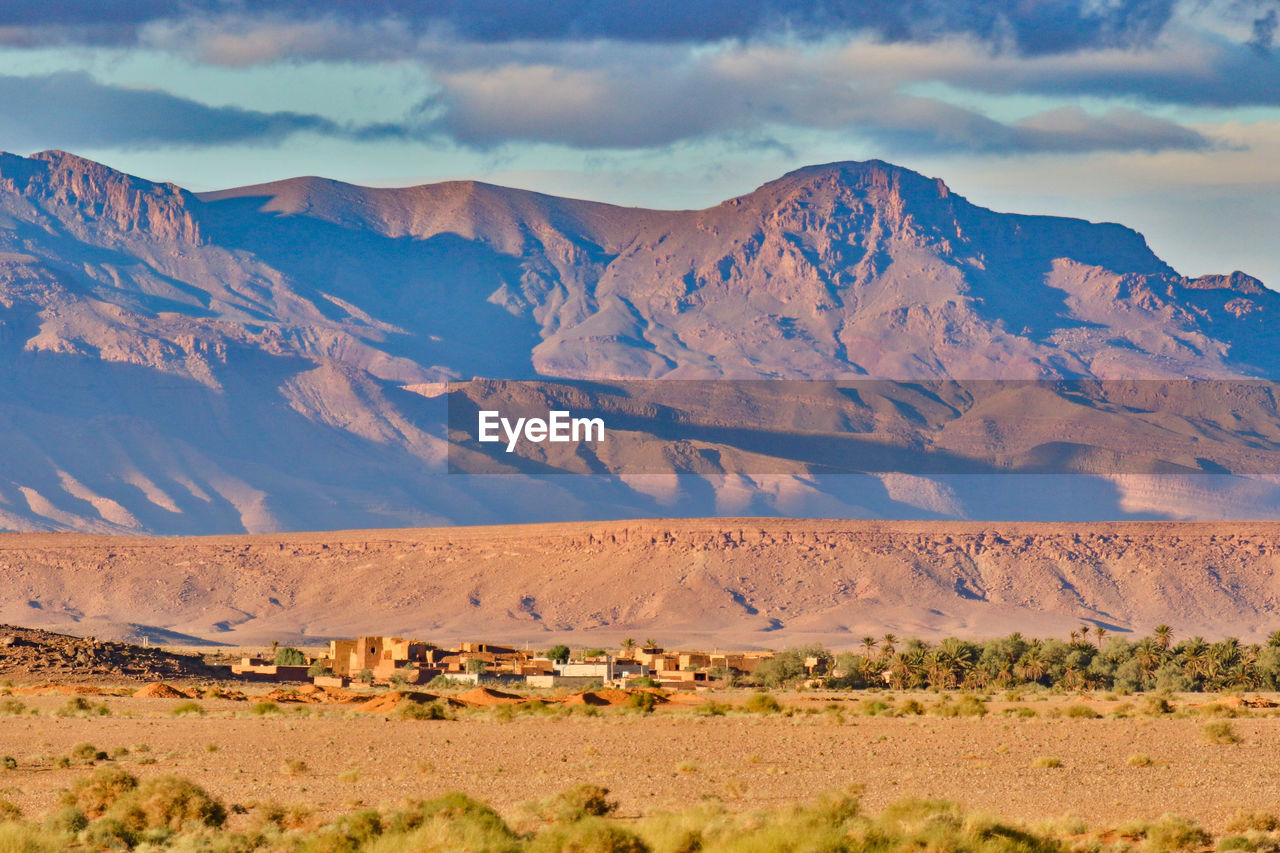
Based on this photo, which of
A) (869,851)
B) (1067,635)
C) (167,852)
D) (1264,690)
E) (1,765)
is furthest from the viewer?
(1067,635)

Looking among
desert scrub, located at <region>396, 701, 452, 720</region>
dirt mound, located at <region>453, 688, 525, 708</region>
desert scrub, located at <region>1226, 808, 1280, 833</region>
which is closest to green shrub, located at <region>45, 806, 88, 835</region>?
desert scrub, located at <region>1226, 808, 1280, 833</region>

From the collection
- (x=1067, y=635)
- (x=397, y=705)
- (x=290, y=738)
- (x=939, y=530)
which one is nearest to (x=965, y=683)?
(x=397, y=705)

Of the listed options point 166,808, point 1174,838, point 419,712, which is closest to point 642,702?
point 419,712

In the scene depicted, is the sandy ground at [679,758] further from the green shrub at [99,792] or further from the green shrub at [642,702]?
the green shrub at [642,702]

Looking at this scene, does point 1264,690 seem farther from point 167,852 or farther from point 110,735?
point 167,852

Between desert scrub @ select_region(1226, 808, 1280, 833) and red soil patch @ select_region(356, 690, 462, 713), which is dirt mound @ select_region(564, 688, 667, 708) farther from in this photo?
desert scrub @ select_region(1226, 808, 1280, 833)

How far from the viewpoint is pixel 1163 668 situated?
7856 centimetres

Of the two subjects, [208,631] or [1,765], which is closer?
[1,765]

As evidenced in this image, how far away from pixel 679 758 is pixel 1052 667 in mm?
51737

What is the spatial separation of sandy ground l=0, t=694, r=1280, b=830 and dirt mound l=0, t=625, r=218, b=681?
1589 centimetres

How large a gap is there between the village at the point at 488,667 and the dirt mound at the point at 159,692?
1285cm

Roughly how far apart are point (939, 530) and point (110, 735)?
150047mm

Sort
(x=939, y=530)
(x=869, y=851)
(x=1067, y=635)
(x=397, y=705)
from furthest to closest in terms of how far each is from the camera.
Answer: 1. (x=939, y=530)
2. (x=1067, y=635)
3. (x=397, y=705)
4. (x=869, y=851)

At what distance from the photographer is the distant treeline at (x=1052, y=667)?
252 ft
